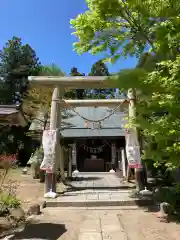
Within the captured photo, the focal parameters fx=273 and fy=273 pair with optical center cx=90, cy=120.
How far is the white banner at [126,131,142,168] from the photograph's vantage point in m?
9.70

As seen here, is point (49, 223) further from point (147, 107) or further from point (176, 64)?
point (176, 64)

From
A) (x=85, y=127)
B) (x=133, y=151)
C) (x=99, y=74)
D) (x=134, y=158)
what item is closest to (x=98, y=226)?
(x=134, y=158)

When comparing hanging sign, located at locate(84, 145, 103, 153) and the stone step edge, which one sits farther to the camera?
hanging sign, located at locate(84, 145, 103, 153)

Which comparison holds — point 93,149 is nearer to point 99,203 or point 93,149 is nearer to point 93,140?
point 93,140

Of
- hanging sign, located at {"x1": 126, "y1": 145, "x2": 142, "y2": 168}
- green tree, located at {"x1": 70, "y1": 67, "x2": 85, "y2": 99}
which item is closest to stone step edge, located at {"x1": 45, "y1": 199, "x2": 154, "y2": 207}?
hanging sign, located at {"x1": 126, "y1": 145, "x2": 142, "y2": 168}

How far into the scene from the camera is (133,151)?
983 cm

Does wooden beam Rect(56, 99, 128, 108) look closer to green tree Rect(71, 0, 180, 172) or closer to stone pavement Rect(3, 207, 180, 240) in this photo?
stone pavement Rect(3, 207, 180, 240)

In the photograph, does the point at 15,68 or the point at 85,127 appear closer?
the point at 85,127

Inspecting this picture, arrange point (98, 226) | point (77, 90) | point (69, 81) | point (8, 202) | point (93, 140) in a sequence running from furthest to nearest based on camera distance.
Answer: point (77, 90) → point (93, 140) → point (69, 81) → point (8, 202) → point (98, 226)

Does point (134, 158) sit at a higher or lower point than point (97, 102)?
lower

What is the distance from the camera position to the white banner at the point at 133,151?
31.8 ft

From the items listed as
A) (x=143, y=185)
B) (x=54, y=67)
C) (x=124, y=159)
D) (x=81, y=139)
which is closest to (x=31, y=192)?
(x=143, y=185)

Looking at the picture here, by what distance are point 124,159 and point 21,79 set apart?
26486 millimetres

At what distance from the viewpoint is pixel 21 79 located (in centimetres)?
3703
